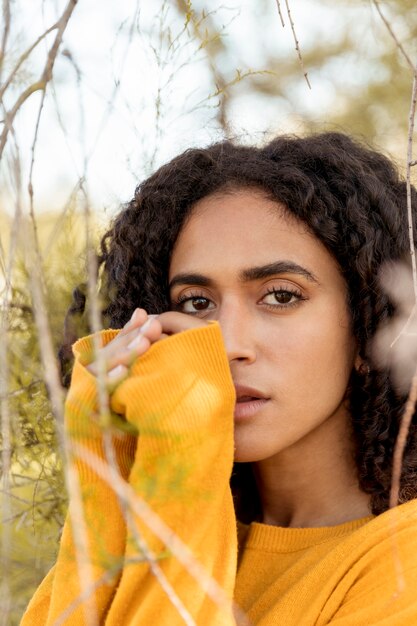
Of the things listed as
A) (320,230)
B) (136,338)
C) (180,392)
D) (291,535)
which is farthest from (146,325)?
(291,535)

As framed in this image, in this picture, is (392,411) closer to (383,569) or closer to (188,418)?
(383,569)

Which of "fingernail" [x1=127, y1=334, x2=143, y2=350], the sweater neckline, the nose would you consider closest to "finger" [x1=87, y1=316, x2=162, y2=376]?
"fingernail" [x1=127, y1=334, x2=143, y2=350]

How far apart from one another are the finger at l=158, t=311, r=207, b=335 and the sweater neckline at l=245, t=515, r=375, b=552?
0.48m

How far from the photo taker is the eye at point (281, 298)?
1.52 meters

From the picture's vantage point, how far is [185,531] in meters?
1.27

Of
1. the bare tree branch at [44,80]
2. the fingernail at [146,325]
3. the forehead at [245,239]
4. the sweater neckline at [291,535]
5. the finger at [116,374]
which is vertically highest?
the bare tree branch at [44,80]

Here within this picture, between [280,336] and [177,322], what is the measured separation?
0.20 m

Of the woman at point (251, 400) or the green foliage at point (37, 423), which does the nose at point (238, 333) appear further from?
the green foliage at point (37, 423)

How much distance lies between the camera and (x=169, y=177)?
1.85 metres

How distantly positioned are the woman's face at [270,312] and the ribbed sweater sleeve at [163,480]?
0.12m

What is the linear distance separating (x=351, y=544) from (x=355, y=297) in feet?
1.62

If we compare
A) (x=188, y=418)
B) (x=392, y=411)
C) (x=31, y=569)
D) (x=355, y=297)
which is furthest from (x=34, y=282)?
(x=31, y=569)

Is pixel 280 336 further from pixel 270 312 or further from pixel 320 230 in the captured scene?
pixel 320 230

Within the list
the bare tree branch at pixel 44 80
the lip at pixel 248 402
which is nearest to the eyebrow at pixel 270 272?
the lip at pixel 248 402
